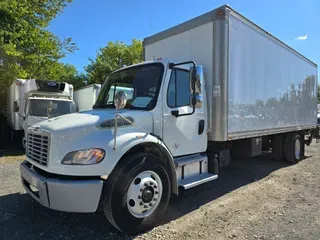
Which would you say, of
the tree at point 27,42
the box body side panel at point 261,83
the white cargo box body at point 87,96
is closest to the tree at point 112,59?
the tree at point 27,42

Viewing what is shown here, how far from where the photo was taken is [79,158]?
3354mm

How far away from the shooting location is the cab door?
436 cm

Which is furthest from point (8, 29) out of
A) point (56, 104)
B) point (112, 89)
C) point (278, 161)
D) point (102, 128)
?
point (278, 161)

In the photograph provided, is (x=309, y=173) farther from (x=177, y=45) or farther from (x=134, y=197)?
(x=134, y=197)

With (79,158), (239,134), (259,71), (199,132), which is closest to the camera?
(79,158)

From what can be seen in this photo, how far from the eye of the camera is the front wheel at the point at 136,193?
344cm

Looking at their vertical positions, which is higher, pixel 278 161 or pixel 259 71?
pixel 259 71

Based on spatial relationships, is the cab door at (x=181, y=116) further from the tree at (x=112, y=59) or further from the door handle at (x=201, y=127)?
the tree at (x=112, y=59)

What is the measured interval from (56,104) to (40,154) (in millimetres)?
7616

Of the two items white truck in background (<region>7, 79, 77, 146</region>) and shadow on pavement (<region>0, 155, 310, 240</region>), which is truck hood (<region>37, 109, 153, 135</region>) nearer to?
shadow on pavement (<region>0, 155, 310, 240</region>)

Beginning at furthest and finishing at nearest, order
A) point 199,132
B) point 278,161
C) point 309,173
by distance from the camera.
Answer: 1. point 278,161
2. point 309,173
3. point 199,132

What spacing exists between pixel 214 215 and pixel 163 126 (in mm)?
1670

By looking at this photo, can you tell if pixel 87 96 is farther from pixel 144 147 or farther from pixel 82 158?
→ pixel 82 158

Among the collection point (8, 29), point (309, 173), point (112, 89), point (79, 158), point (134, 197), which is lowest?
point (309, 173)
